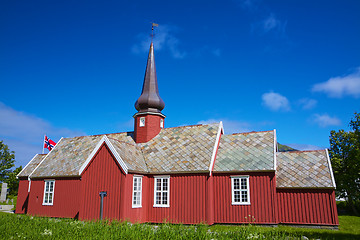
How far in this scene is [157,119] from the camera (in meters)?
25.5

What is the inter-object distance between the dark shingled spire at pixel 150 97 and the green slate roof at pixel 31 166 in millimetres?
11338

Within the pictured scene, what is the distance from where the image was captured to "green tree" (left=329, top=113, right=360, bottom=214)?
2820 cm

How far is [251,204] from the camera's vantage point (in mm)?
19000

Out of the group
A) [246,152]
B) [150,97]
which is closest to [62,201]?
[150,97]

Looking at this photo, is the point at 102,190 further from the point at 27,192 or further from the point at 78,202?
the point at 27,192

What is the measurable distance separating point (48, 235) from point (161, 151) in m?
12.3

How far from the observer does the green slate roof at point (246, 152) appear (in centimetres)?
1981

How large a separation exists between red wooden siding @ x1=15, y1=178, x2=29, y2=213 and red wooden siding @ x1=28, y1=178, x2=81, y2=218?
2361 mm

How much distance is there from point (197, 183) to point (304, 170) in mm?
7412

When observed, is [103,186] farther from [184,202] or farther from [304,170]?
[304,170]

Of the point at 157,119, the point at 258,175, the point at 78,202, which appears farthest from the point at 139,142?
the point at 258,175

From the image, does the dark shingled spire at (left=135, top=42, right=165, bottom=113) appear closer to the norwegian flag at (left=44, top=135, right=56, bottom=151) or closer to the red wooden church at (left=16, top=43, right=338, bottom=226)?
the red wooden church at (left=16, top=43, right=338, bottom=226)

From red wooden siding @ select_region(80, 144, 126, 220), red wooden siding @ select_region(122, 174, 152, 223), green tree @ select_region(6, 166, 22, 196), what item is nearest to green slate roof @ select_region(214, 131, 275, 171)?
red wooden siding @ select_region(122, 174, 152, 223)

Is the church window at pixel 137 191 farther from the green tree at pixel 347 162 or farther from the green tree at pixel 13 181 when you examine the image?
the green tree at pixel 13 181
